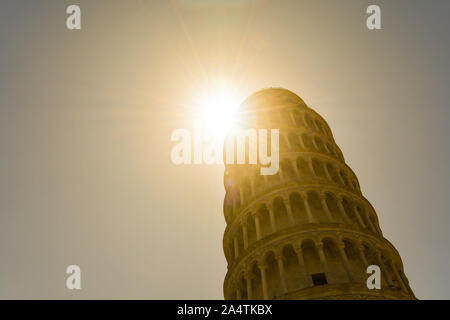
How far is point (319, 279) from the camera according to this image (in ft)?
82.1

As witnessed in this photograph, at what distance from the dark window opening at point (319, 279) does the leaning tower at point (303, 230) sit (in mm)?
34

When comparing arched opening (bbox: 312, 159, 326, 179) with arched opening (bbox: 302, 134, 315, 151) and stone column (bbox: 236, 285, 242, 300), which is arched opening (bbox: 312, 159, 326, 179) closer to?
arched opening (bbox: 302, 134, 315, 151)

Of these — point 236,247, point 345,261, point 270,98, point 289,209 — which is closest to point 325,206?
point 289,209

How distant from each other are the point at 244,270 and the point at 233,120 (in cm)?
1626

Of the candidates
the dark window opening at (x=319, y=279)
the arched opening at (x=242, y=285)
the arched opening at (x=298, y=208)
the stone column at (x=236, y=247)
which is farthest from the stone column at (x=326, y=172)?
the arched opening at (x=242, y=285)

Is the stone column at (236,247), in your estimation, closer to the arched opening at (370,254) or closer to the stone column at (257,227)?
the stone column at (257,227)

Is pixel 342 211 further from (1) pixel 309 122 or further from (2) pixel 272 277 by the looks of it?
(1) pixel 309 122

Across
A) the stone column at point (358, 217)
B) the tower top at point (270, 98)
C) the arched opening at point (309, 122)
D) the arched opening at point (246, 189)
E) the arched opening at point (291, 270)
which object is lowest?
the arched opening at point (291, 270)

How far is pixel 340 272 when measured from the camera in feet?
83.1

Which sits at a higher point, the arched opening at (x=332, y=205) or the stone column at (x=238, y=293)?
the arched opening at (x=332, y=205)

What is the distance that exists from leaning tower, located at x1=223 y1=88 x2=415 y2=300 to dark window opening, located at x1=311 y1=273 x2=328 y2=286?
3cm

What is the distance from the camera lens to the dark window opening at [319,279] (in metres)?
24.8
